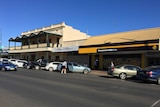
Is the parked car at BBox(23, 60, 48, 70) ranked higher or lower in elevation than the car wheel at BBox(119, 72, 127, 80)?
higher

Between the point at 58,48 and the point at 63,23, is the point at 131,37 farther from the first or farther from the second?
the point at 63,23

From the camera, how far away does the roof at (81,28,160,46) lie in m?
29.1

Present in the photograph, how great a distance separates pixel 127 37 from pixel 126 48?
271 centimetres

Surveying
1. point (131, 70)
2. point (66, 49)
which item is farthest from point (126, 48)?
point (66, 49)

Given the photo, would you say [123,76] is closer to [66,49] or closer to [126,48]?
[126,48]

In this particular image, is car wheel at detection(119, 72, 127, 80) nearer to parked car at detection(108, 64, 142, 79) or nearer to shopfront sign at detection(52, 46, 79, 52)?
parked car at detection(108, 64, 142, 79)

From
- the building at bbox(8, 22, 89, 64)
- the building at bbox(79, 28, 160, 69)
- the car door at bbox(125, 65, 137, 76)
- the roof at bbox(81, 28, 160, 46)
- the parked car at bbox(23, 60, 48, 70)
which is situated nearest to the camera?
the car door at bbox(125, 65, 137, 76)

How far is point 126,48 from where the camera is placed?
1165 inches

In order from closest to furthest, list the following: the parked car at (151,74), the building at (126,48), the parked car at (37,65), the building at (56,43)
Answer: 1. the parked car at (151,74)
2. the building at (126,48)
3. the parked car at (37,65)
4. the building at (56,43)

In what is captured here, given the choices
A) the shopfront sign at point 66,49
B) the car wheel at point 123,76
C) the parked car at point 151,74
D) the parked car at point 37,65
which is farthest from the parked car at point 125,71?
the parked car at point 37,65

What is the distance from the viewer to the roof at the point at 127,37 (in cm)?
2912

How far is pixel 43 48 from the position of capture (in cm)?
4534

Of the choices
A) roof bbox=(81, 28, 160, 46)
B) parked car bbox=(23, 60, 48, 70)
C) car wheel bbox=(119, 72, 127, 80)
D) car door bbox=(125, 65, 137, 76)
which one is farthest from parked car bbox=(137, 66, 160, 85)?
parked car bbox=(23, 60, 48, 70)

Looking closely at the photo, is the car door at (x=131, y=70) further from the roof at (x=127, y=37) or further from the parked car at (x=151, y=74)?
the roof at (x=127, y=37)
